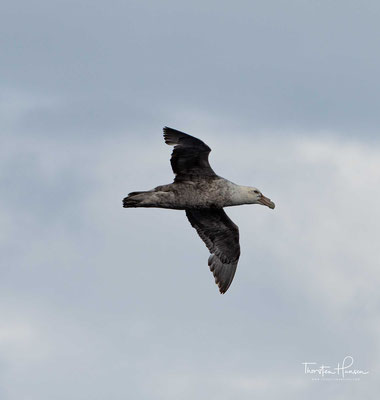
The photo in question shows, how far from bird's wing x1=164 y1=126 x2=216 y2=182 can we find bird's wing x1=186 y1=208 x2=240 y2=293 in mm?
1925

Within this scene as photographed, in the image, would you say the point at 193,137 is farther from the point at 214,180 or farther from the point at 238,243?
the point at 238,243

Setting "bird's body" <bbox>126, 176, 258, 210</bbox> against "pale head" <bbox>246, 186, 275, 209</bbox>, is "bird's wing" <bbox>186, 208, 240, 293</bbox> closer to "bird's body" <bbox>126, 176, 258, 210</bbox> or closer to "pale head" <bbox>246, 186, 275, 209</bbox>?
"pale head" <bbox>246, 186, 275, 209</bbox>

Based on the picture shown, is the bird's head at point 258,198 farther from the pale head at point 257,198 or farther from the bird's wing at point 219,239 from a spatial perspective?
the bird's wing at point 219,239

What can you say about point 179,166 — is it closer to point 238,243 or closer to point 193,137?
point 193,137

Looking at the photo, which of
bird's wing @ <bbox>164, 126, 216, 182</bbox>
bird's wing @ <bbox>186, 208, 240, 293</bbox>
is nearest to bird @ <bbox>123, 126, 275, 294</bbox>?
bird's wing @ <bbox>164, 126, 216, 182</bbox>

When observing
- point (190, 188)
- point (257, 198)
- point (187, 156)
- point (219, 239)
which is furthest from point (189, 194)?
point (219, 239)

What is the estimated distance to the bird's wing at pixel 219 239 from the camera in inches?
1166

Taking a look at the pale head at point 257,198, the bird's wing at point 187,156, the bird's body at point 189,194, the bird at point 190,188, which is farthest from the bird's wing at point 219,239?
the bird's wing at point 187,156

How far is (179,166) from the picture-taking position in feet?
90.7

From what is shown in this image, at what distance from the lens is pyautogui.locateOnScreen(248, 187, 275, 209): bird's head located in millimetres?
28328

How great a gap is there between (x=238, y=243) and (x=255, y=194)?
220 cm

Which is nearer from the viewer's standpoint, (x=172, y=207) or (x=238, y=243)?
(x=172, y=207)

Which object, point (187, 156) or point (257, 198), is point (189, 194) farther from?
point (257, 198)

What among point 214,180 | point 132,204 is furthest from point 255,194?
point 132,204
